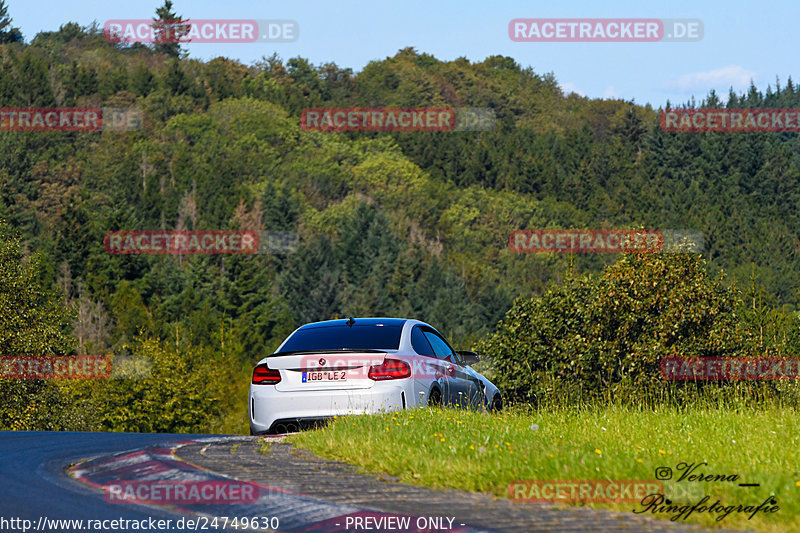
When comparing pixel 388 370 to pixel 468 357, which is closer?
pixel 388 370

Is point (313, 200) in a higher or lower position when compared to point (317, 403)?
higher

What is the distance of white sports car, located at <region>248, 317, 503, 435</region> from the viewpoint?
1206 cm

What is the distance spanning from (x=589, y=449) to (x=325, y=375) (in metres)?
4.15

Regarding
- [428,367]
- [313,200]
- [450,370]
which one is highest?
[313,200]

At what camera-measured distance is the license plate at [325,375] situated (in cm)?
1211

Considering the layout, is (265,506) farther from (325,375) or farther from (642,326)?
(642,326)

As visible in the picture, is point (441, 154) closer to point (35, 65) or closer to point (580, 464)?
point (35, 65)

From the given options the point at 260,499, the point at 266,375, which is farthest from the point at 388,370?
the point at 260,499

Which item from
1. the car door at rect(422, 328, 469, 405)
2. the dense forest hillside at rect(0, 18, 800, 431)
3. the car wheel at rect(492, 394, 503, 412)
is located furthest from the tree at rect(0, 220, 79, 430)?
the car door at rect(422, 328, 469, 405)

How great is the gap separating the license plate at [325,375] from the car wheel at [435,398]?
121cm

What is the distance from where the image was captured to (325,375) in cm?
1216

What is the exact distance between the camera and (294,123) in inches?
6905

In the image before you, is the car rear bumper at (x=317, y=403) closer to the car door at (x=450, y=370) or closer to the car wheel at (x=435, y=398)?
the car wheel at (x=435, y=398)

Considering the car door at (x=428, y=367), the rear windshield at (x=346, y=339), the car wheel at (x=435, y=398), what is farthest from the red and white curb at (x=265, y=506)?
the car wheel at (x=435, y=398)
